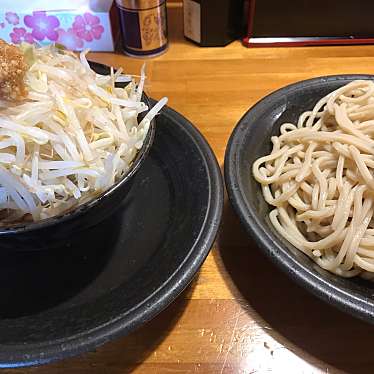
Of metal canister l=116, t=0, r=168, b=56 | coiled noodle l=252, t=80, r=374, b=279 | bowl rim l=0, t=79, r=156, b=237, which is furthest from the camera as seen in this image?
metal canister l=116, t=0, r=168, b=56

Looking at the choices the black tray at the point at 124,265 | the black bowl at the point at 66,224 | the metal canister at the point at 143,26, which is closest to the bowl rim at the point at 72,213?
the black bowl at the point at 66,224

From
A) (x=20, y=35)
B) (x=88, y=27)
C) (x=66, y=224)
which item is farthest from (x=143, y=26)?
(x=66, y=224)

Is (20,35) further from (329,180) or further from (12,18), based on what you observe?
(329,180)

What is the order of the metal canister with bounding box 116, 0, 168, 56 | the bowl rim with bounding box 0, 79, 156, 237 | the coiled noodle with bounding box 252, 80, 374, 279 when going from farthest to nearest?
the metal canister with bounding box 116, 0, 168, 56 → the coiled noodle with bounding box 252, 80, 374, 279 → the bowl rim with bounding box 0, 79, 156, 237

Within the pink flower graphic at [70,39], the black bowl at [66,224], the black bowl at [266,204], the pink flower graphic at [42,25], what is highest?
the black bowl at [66,224]

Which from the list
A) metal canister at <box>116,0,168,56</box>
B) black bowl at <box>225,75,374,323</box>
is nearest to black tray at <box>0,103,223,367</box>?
black bowl at <box>225,75,374,323</box>

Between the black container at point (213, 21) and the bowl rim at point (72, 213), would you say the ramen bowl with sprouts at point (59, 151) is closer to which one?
the bowl rim at point (72, 213)

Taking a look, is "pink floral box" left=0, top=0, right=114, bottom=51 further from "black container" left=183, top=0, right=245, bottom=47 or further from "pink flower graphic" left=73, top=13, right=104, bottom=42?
"black container" left=183, top=0, right=245, bottom=47
